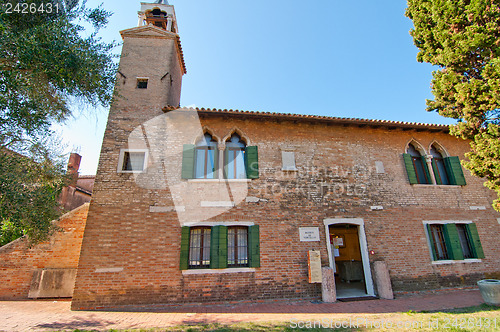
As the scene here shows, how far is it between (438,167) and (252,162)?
8.69 metres

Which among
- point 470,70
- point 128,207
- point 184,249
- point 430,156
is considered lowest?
point 184,249

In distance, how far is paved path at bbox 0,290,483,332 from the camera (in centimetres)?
608

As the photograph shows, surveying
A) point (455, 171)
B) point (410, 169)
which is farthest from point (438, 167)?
point (410, 169)

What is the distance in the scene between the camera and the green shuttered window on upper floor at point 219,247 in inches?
323

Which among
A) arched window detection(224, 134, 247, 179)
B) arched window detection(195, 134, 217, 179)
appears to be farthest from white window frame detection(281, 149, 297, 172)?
arched window detection(195, 134, 217, 179)

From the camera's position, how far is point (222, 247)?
27.3 feet

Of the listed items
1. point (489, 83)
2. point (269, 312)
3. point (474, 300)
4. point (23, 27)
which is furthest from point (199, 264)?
point (489, 83)

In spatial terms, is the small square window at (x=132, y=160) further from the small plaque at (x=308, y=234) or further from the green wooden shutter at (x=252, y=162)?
the small plaque at (x=308, y=234)

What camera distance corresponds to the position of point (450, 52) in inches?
331

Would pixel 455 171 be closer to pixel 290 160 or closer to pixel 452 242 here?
pixel 452 242

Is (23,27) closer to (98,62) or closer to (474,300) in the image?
(98,62)

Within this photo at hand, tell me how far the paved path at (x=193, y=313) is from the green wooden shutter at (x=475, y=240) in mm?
2103

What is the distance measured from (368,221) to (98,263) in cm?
974

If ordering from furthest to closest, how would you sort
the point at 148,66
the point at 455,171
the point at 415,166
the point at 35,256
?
the point at 415,166 < the point at 455,171 < the point at 148,66 < the point at 35,256
